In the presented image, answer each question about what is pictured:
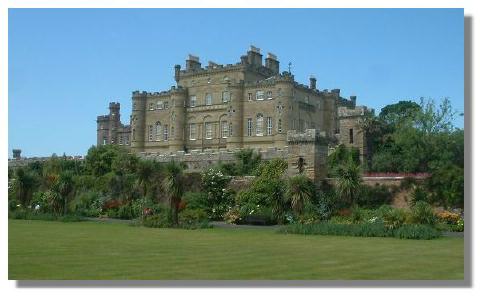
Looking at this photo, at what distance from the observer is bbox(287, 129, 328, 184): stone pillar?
2852 cm

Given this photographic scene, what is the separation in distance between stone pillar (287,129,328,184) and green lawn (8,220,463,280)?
8.75 metres

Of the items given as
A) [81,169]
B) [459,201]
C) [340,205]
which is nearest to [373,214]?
[340,205]

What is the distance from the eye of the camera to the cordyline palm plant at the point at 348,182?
26.7m

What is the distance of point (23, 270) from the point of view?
11.8 m

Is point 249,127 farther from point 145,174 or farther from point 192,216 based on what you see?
point 192,216

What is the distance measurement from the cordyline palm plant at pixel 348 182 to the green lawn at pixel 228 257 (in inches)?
270

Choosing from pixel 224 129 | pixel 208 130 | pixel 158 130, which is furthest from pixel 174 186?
pixel 158 130

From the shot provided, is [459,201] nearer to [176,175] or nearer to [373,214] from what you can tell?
[373,214]

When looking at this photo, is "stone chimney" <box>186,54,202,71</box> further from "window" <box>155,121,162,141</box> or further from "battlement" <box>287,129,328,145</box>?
"battlement" <box>287,129,328,145</box>

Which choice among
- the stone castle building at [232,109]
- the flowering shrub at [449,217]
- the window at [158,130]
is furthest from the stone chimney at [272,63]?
the flowering shrub at [449,217]

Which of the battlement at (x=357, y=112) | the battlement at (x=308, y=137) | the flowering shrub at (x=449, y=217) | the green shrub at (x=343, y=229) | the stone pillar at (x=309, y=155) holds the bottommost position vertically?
the green shrub at (x=343, y=229)

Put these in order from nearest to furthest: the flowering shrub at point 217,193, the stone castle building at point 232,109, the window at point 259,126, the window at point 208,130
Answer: the flowering shrub at point 217,193
the stone castle building at point 232,109
the window at point 259,126
the window at point 208,130

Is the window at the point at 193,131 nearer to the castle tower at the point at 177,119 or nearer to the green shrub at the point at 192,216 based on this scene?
the castle tower at the point at 177,119

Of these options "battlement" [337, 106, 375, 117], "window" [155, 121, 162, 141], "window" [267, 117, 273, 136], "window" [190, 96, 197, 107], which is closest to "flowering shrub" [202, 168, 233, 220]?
"battlement" [337, 106, 375, 117]
